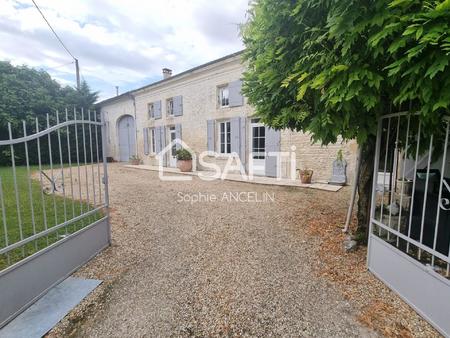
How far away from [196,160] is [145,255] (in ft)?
25.0

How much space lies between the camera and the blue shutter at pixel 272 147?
7574mm

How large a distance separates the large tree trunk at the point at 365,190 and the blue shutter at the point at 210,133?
699cm

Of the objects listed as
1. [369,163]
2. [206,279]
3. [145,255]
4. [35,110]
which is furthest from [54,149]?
[369,163]

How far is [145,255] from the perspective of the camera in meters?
2.75

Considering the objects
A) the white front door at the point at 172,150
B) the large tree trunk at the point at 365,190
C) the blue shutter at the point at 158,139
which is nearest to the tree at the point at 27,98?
the blue shutter at the point at 158,139

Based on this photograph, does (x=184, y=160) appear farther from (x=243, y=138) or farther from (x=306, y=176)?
(x=306, y=176)

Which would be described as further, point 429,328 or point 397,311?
point 397,311

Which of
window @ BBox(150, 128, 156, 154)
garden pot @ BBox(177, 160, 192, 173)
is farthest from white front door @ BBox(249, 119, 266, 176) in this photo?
window @ BBox(150, 128, 156, 154)

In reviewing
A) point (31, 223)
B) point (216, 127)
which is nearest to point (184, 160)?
point (216, 127)

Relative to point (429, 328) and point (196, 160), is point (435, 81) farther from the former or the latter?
point (196, 160)

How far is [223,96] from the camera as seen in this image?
9.16 m

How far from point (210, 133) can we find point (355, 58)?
804 cm

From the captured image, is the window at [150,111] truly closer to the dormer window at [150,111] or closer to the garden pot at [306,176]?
the dormer window at [150,111]

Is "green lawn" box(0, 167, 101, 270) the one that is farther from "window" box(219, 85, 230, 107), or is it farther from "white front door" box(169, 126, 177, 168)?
"window" box(219, 85, 230, 107)
